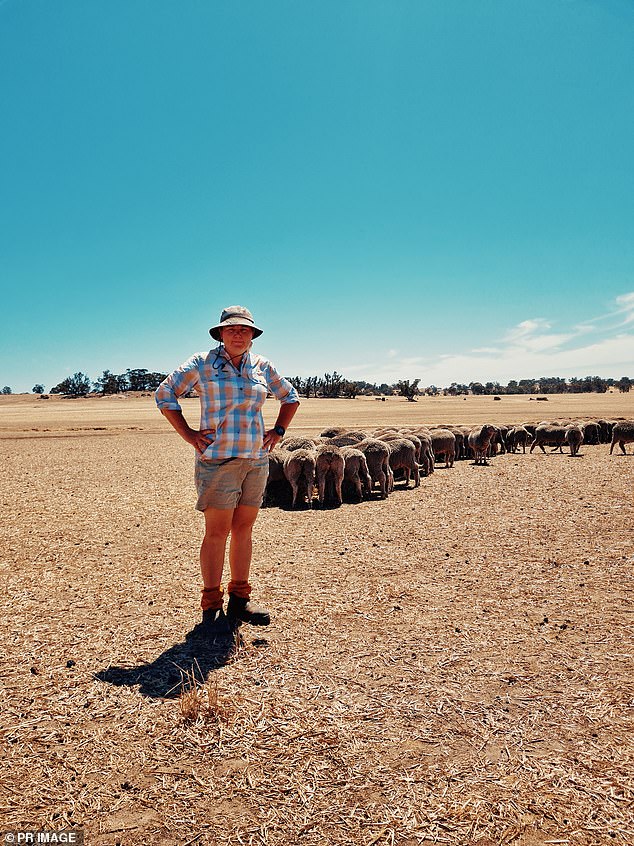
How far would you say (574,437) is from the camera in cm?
1966

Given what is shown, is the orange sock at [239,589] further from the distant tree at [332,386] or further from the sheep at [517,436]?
the distant tree at [332,386]

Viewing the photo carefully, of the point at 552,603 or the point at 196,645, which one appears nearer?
the point at 196,645

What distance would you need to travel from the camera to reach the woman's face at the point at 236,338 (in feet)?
16.1

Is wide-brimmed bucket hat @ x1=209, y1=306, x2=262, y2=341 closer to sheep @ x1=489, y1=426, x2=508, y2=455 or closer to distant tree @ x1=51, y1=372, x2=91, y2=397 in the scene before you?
sheep @ x1=489, y1=426, x2=508, y2=455

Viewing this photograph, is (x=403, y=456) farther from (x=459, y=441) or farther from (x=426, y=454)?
(x=459, y=441)

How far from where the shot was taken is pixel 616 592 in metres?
6.03

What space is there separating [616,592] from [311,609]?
12.7ft

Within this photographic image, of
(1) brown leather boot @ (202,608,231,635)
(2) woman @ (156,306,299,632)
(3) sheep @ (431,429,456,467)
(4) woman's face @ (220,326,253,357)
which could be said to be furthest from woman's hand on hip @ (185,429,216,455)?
(3) sheep @ (431,429,456,467)

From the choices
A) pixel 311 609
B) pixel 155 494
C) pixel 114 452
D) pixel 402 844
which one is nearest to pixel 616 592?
pixel 311 609

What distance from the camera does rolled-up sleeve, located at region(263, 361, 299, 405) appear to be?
5395 mm

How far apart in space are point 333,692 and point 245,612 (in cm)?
167

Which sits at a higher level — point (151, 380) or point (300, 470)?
point (151, 380)

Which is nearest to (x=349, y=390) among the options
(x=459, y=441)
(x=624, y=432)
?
(x=459, y=441)

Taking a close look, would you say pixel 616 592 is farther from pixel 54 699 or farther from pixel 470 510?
pixel 54 699
